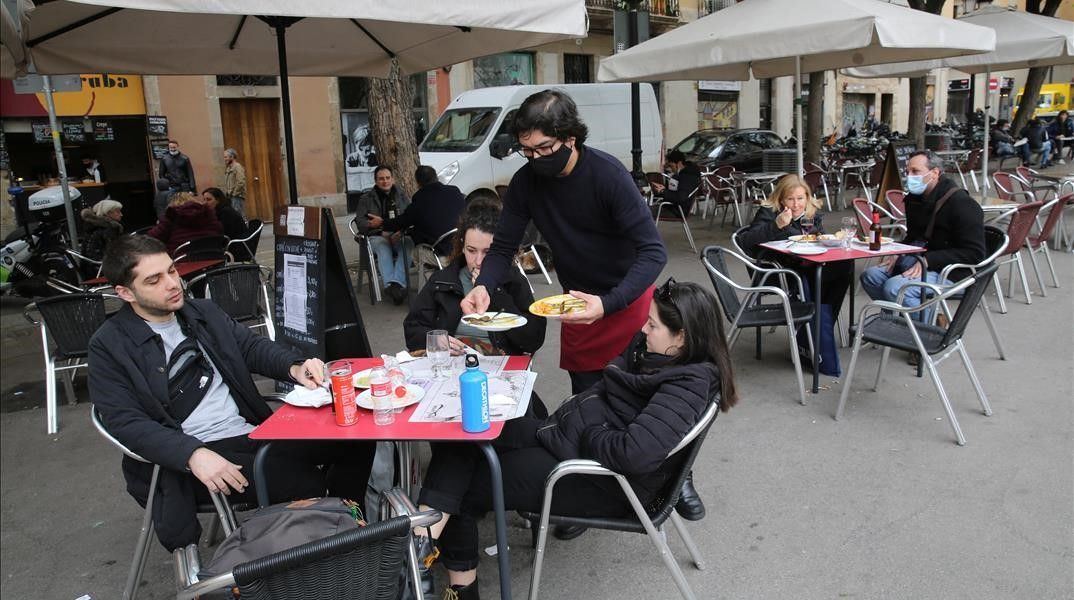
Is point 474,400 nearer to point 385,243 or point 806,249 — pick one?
point 806,249

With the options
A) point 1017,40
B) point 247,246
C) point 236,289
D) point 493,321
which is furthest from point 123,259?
point 1017,40

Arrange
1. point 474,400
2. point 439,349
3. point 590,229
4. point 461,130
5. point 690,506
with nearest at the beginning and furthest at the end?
point 474,400 < point 439,349 < point 590,229 < point 690,506 < point 461,130

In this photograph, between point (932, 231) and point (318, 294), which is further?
point (932, 231)

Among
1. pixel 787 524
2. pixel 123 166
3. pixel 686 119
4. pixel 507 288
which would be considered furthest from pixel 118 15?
pixel 686 119

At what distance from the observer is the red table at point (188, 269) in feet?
20.0

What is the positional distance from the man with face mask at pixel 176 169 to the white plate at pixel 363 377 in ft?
39.5

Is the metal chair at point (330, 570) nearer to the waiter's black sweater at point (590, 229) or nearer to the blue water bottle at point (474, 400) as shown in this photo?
the blue water bottle at point (474, 400)

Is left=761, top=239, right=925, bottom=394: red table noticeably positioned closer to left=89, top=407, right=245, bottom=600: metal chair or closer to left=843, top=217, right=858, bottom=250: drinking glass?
left=843, top=217, right=858, bottom=250: drinking glass

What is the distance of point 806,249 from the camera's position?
17.2 feet

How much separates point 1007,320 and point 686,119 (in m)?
20.1

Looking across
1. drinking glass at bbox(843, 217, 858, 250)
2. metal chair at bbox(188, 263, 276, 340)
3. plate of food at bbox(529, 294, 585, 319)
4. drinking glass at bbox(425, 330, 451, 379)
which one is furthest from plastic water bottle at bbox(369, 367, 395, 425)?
drinking glass at bbox(843, 217, 858, 250)

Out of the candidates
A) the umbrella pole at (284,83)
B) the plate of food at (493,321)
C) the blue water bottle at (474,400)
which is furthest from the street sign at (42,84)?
the blue water bottle at (474,400)

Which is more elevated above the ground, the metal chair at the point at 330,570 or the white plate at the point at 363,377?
the white plate at the point at 363,377

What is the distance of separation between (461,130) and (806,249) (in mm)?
8462
